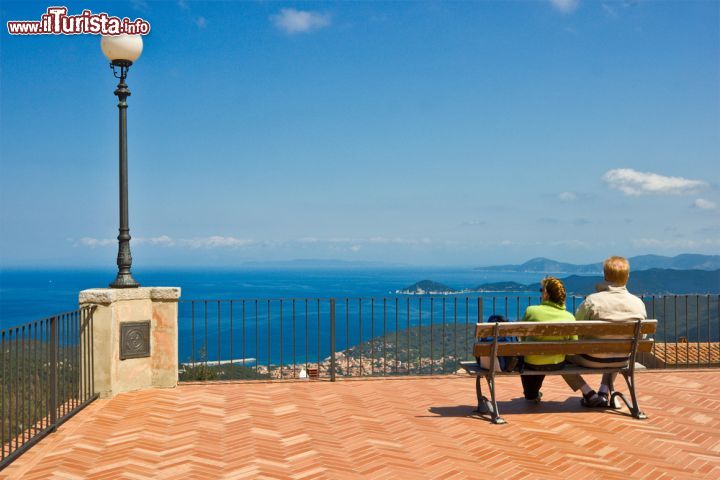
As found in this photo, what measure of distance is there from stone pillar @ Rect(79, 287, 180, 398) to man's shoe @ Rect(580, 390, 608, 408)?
14.9 feet

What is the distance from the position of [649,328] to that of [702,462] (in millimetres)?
1489

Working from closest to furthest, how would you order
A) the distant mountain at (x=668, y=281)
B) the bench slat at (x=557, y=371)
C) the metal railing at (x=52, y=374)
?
the metal railing at (x=52, y=374)
the bench slat at (x=557, y=371)
the distant mountain at (x=668, y=281)

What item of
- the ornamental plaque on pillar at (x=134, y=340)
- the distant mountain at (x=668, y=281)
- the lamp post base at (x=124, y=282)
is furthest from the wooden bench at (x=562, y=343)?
the distant mountain at (x=668, y=281)

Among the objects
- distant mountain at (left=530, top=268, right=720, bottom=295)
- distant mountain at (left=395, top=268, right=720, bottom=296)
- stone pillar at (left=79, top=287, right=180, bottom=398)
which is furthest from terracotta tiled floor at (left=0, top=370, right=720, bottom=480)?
distant mountain at (left=530, top=268, right=720, bottom=295)

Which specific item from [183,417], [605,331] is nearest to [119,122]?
[183,417]

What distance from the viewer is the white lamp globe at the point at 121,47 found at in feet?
22.9

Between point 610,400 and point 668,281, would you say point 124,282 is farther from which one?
point 668,281

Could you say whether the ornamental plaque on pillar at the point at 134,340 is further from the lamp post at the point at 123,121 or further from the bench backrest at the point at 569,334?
the bench backrest at the point at 569,334

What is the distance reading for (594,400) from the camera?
5.85 meters

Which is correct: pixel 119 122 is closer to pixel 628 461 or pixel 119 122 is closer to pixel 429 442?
pixel 429 442

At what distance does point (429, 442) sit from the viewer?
4.86m

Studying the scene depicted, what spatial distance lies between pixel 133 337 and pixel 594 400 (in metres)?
5.05

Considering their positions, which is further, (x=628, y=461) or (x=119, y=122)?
(x=119, y=122)

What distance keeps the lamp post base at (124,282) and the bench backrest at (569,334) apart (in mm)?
4054
